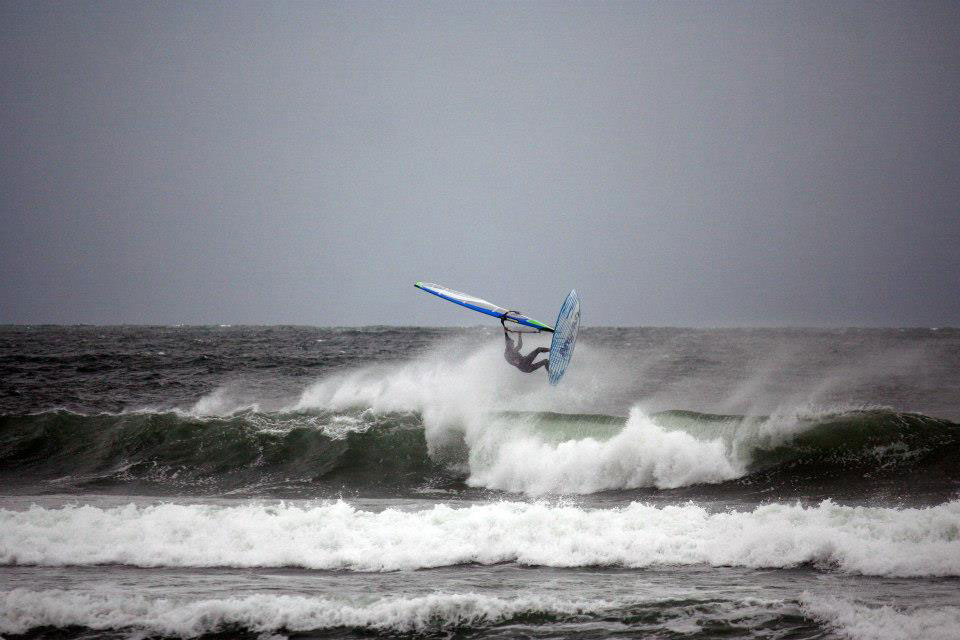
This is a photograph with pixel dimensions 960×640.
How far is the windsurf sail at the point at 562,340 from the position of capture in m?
10.4

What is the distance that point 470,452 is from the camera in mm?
14398

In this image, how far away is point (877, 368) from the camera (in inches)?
1009

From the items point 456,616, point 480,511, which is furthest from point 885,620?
point 480,511

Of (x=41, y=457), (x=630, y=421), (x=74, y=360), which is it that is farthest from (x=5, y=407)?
(x=630, y=421)

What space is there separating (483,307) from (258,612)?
595 cm

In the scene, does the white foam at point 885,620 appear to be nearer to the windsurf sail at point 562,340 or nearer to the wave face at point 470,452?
the windsurf sail at point 562,340

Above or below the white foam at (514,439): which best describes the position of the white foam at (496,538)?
below

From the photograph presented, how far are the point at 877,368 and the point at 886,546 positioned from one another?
20280 mm

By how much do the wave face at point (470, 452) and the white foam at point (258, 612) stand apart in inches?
226

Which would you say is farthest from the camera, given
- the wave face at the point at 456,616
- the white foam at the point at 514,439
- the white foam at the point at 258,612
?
the white foam at the point at 514,439

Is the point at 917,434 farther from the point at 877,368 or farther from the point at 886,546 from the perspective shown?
the point at 877,368

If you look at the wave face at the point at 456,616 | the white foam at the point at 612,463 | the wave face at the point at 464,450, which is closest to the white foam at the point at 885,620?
the wave face at the point at 456,616

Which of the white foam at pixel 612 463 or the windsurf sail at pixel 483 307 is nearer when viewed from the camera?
the windsurf sail at pixel 483 307

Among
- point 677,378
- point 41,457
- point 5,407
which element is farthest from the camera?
point 677,378
